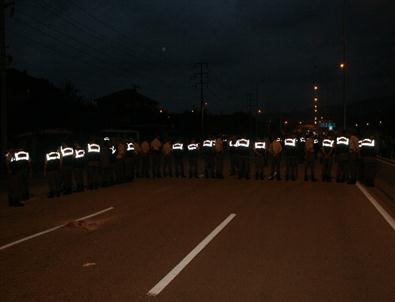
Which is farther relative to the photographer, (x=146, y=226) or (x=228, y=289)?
(x=146, y=226)

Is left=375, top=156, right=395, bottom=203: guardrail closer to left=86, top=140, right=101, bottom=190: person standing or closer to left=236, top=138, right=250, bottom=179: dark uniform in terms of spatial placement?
left=236, top=138, right=250, bottom=179: dark uniform

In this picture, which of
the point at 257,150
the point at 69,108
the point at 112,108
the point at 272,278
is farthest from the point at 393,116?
the point at 272,278

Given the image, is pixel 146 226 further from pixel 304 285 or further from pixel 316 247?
pixel 304 285

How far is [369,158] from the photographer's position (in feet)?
68.7

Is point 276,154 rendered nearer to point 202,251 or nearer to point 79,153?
point 79,153

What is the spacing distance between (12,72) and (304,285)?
50196 millimetres

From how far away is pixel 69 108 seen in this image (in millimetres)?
52344

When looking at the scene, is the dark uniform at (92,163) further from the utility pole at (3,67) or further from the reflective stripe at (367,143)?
the reflective stripe at (367,143)

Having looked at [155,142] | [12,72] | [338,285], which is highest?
[12,72]

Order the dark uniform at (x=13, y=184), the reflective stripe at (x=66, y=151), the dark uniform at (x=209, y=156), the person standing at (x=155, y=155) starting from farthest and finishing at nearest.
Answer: the person standing at (x=155, y=155) → the dark uniform at (x=209, y=156) → the reflective stripe at (x=66, y=151) → the dark uniform at (x=13, y=184)

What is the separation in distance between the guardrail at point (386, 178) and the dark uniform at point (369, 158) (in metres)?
0.36

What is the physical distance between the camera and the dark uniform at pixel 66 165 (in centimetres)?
1862

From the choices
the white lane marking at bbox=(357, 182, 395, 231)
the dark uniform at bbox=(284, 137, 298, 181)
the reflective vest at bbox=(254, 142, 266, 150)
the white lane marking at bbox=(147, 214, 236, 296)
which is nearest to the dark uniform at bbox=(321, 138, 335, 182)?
the dark uniform at bbox=(284, 137, 298, 181)

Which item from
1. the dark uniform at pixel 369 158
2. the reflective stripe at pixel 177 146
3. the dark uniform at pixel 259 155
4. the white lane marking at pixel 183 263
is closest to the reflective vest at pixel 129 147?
the reflective stripe at pixel 177 146
